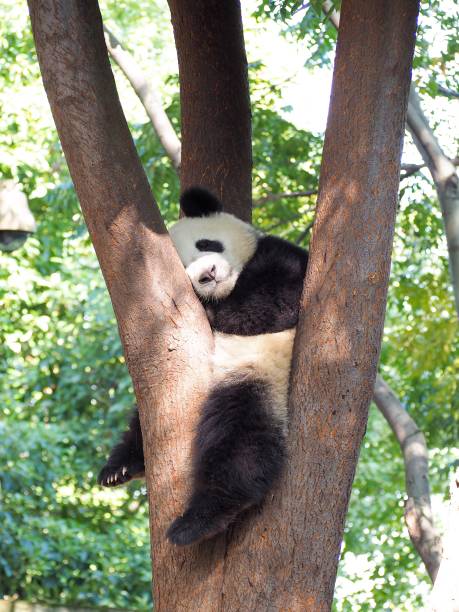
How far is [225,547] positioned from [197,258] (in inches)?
49.1

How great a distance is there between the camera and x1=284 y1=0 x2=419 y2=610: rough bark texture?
77.7 inches

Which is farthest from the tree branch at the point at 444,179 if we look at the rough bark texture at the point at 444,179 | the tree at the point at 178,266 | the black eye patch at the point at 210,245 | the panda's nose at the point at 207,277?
the tree at the point at 178,266

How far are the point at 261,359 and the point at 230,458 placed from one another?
391 millimetres

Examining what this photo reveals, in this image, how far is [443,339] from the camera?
527 cm

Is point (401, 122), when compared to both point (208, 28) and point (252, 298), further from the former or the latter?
point (208, 28)

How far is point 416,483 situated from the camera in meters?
3.90

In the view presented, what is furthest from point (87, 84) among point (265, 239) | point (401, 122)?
point (265, 239)

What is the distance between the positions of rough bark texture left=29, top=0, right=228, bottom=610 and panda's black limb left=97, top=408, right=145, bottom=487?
0.63m

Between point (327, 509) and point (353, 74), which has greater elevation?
point (353, 74)

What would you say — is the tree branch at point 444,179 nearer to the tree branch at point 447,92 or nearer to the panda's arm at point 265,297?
the tree branch at point 447,92

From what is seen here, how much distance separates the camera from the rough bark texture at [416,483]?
3.48 metres

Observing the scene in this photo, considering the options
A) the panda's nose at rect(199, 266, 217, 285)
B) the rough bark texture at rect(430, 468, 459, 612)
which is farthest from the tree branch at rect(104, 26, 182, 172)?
the rough bark texture at rect(430, 468, 459, 612)

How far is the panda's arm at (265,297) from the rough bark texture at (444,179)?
3.75 ft

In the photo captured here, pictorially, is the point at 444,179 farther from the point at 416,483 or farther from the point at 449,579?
the point at 449,579
